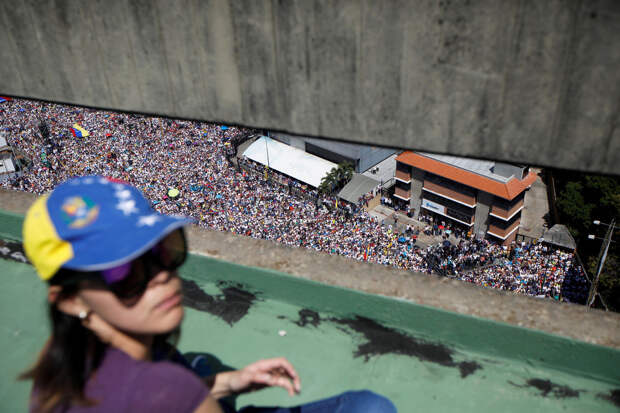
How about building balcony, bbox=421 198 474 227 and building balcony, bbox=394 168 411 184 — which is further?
building balcony, bbox=394 168 411 184

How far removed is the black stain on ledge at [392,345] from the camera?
2.53m

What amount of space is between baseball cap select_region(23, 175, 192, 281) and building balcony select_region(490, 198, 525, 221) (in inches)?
773

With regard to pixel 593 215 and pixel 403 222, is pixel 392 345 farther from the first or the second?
pixel 593 215

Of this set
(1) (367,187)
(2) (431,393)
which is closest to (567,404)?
(2) (431,393)

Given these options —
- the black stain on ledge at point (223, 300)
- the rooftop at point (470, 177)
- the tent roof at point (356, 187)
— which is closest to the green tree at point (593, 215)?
the rooftop at point (470, 177)

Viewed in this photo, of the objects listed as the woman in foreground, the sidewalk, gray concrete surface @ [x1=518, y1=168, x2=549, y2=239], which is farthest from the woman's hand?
gray concrete surface @ [x1=518, y1=168, x2=549, y2=239]

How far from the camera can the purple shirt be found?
1147 millimetres

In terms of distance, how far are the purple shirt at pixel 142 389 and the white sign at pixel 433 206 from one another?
68.6 ft

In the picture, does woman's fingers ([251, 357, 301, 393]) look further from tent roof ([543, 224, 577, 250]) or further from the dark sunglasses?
tent roof ([543, 224, 577, 250])

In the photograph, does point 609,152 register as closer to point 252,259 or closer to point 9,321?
point 252,259

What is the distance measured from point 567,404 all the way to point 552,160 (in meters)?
1.18

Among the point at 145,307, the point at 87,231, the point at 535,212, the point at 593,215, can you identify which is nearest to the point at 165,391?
the point at 145,307

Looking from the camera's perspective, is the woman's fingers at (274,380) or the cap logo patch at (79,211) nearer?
the cap logo patch at (79,211)

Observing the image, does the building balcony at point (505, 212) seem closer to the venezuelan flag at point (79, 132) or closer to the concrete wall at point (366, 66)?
the concrete wall at point (366, 66)
